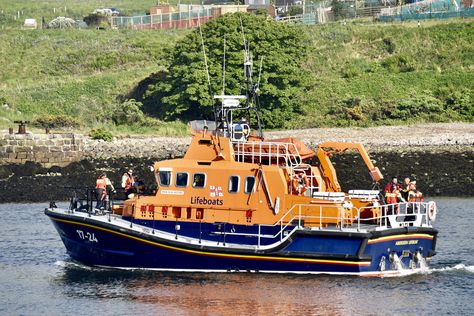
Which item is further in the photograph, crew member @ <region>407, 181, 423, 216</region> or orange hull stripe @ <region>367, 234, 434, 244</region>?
crew member @ <region>407, 181, 423, 216</region>

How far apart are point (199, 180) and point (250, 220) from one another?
1.41 m

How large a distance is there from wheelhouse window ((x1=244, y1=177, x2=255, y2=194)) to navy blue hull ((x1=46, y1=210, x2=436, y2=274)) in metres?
1.31

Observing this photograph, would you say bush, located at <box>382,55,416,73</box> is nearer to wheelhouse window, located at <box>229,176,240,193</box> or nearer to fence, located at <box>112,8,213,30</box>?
fence, located at <box>112,8,213,30</box>

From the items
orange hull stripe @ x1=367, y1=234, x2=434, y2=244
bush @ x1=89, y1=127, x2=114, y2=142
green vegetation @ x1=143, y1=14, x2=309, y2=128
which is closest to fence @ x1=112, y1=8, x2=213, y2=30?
green vegetation @ x1=143, y1=14, x2=309, y2=128

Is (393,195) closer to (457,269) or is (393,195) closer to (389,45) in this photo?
(457,269)

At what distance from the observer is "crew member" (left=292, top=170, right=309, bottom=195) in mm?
25375

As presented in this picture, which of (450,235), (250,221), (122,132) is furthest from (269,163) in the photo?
(122,132)

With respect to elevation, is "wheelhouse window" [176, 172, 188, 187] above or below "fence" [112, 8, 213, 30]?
below

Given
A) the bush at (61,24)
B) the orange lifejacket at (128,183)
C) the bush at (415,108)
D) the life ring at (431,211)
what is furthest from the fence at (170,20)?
the life ring at (431,211)

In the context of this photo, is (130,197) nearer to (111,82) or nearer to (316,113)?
(316,113)

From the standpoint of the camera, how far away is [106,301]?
23.5 meters

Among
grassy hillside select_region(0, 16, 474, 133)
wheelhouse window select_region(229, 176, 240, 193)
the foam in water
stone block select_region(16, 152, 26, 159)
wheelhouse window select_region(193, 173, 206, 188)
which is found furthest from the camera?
grassy hillside select_region(0, 16, 474, 133)

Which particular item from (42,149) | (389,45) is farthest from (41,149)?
(389,45)

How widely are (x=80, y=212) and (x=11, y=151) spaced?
18429mm
